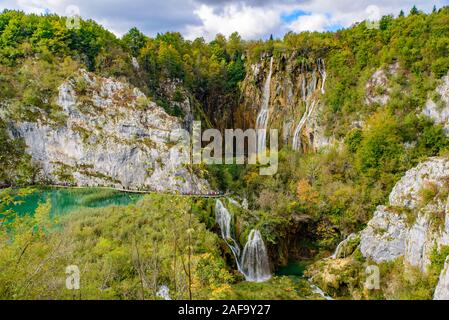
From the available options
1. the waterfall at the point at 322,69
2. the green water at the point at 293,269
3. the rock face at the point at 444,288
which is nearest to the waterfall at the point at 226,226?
the green water at the point at 293,269

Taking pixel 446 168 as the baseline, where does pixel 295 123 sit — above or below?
above

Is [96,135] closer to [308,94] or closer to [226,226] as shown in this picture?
[226,226]

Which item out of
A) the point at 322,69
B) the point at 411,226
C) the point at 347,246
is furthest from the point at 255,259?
the point at 322,69

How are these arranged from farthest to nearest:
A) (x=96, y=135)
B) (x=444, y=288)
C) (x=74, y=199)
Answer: (x=96, y=135) < (x=74, y=199) < (x=444, y=288)

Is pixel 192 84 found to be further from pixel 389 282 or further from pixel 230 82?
pixel 389 282

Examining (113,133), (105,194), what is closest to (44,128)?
(113,133)

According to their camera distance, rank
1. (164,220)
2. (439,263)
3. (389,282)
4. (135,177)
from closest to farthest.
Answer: (439,263), (389,282), (164,220), (135,177)
